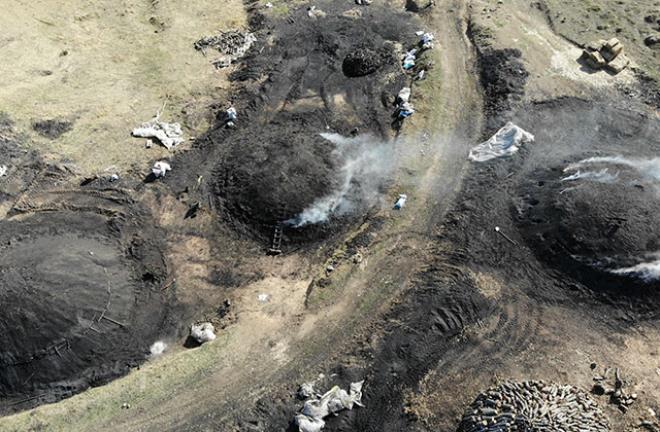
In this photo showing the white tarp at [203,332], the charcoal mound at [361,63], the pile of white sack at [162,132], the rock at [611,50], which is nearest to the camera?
the white tarp at [203,332]

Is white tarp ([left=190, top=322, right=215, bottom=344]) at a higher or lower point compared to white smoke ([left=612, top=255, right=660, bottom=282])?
lower

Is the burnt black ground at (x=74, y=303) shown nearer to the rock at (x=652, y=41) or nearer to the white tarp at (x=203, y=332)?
the white tarp at (x=203, y=332)

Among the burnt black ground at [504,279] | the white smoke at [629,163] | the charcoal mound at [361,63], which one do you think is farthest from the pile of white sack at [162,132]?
the white smoke at [629,163]

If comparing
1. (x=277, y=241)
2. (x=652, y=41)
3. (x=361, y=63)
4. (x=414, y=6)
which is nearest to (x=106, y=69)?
(x=361, y=63)

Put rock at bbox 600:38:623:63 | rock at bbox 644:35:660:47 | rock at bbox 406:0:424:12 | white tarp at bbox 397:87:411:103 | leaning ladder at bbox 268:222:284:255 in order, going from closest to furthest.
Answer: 1. leaning ladder at bbox 268:222:284:255
2. white tarp at bbox 397:87:411:103
3. rock at bbox 600:38:623:63
4. rock at bbox 644:35:660:47
5. rock at bbox 406:0:424:12

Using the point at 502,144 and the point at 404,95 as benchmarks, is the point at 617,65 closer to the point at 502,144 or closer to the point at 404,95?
the point at 502,144

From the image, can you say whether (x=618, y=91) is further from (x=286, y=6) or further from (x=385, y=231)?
(x=286, y=6)

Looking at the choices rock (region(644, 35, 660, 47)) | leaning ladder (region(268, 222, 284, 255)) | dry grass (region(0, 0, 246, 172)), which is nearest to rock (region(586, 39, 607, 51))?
A: rock (region(644, 35, 660, 47))

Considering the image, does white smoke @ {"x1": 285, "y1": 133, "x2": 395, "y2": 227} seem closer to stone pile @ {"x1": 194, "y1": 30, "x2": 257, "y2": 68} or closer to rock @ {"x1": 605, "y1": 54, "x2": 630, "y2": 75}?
stone pile @ {"x1": 194, "y1": 30, "x2": 257, "y2": 68}
